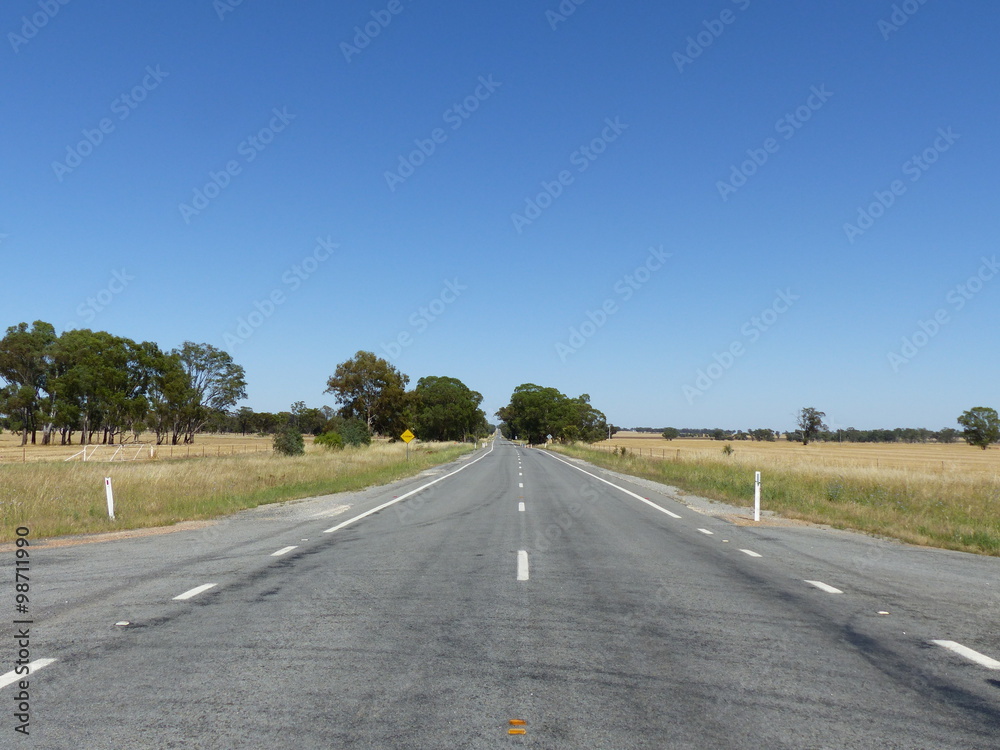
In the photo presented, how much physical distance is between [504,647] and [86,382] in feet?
266

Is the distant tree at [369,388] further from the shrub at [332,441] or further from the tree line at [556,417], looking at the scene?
the tree line at [556,417]

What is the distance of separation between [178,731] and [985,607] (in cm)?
807

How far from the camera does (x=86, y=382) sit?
73.5 metres

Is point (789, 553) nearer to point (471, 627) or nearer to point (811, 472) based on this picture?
point (471, 627)

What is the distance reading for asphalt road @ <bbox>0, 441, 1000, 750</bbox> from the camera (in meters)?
4.07

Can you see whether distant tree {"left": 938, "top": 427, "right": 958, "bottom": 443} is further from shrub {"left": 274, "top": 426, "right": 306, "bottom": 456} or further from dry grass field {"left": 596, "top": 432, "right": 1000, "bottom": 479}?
shrub {"left": 274, "top": 426, "right": 306, "bottom": 456}

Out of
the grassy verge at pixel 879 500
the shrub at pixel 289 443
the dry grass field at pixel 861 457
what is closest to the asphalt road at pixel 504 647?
the grassy verge at pixel 879 500

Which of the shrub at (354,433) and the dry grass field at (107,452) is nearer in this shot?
the dry grass field at (107,452)

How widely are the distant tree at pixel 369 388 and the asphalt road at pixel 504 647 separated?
7699 centimetres

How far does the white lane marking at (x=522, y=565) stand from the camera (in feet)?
28.8

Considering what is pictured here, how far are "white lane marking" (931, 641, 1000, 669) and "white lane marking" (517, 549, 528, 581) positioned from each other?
14.7 feet

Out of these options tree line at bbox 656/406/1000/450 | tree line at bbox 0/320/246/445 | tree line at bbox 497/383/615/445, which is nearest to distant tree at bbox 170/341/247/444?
tree line at bbox 0/320/246/445

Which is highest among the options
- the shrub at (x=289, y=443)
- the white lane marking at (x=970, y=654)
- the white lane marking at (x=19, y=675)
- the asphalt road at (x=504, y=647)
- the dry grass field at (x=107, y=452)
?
the shrub at (x=289, y=443)

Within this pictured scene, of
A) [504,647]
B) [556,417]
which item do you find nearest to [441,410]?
Answer: [556,417]
